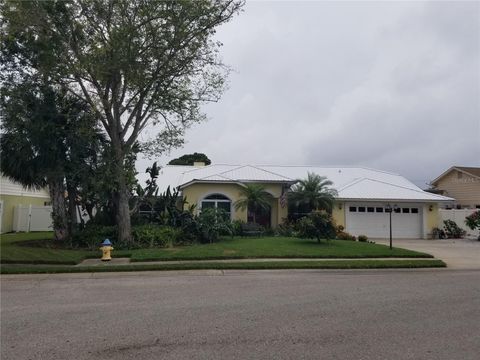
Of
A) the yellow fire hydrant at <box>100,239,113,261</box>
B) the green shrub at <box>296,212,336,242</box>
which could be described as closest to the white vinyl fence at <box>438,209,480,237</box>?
the green shrub at <box>296,212,336,242</box>

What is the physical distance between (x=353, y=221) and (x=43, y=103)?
17933 millimetres

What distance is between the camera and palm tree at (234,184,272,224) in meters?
24.1

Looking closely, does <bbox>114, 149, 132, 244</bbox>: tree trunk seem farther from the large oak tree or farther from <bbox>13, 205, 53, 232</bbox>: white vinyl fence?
<bbox>13, 205, 53, 232</bbox>: white vinyl fence

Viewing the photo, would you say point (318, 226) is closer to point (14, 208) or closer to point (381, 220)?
point (381, 220)

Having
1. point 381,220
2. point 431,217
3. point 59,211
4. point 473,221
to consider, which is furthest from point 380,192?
point 59,211

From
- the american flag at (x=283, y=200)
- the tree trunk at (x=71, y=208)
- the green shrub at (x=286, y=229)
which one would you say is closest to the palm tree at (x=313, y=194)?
the american flag at (x=283, y=200)

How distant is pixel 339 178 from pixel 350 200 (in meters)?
5.14

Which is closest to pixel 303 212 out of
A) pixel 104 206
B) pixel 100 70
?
pixel 104 206

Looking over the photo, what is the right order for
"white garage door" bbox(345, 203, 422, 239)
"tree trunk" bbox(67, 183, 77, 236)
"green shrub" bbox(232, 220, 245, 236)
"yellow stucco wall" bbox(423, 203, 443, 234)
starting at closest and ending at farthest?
"tree trunk" bbox(67, 183, 77, 236) → "green shrub" bbox(232, 220, 245, 236) → "white garage door" bbox(345, 203, 422, 239) → "yellow stucco wall" bbox(423, 203, 443, 234)

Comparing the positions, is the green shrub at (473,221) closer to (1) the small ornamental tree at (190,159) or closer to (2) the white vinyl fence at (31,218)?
(2) the white vinyl fence at (31,218)

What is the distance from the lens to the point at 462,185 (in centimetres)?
3591

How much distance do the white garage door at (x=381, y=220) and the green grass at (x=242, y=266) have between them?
40.1 ft

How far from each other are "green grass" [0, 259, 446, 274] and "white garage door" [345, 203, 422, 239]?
12.2m

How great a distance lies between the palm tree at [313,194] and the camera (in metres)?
24.6
